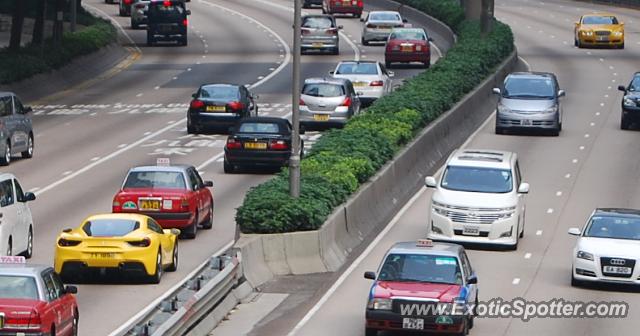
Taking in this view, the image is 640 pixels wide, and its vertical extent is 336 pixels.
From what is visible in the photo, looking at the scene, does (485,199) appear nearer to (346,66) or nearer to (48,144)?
(48,144)

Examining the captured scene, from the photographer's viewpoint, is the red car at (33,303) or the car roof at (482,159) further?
the car roof at (482,159)

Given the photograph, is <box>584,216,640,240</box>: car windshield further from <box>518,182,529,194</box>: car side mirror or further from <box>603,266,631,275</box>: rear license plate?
<box>518,182,529,194</box>: car side mirror

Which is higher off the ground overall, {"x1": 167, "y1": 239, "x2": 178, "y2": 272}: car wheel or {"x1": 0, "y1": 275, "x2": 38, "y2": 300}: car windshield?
{"x1": 0, "y1": 275, "x2": 38, "y2": 300}: car windshield

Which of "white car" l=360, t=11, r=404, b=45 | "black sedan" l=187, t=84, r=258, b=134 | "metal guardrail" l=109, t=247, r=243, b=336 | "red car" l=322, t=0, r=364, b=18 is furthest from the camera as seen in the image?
"red car" l=322, t=0, r=364, b=18

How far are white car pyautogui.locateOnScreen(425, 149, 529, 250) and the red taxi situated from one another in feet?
25.2

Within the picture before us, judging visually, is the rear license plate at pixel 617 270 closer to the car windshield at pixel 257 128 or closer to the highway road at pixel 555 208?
the highway road at pixel 555 208

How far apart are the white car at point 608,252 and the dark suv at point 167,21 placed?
172 ft

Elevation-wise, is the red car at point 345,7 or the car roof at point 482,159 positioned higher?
the car roof at point 482,159

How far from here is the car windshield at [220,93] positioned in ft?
164

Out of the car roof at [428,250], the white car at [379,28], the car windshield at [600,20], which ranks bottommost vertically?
the white car at [379,28]

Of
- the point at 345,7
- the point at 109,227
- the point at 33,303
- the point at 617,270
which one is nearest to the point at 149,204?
the point at 109,227

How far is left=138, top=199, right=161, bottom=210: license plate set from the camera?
3234 centimetres

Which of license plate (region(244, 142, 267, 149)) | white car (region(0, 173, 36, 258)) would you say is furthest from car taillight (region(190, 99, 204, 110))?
white car (region(0, 173, 36, 258))

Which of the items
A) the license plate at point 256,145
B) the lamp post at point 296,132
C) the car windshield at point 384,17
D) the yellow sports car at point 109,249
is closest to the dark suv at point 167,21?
the car windshield at point 384,17
